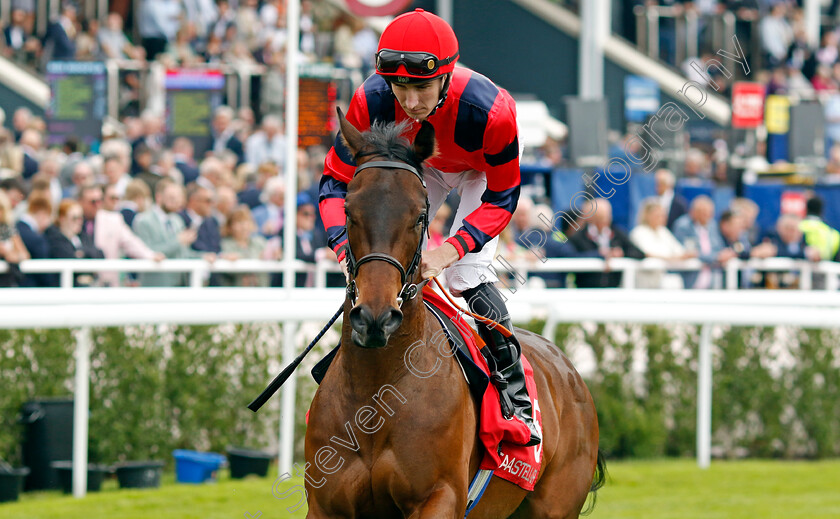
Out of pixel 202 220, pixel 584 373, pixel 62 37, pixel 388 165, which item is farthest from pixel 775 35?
pixel 388 165

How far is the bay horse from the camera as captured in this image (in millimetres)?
2967

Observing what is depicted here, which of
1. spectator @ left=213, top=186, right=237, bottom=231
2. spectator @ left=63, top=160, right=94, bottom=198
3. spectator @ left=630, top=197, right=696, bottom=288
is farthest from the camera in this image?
spectator @ left=630, top=197, right=696, bottom=288

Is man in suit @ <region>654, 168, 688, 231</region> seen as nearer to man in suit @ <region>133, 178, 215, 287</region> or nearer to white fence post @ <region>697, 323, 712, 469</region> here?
white fence post @ <region>697, 323, 712, 469</region>

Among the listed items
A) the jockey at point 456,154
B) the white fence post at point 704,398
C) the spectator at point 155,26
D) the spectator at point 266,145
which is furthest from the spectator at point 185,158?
the jockey at point 456,154

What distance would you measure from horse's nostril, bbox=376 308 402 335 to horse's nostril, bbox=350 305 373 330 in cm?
2

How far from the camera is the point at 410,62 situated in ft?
10.4

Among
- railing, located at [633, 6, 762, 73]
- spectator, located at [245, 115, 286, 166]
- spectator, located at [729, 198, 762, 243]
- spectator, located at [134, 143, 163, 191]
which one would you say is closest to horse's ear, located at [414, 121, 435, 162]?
spectator, located at [134, 143, 163, 191]

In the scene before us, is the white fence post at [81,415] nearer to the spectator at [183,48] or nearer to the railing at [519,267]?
the railing at [519,267]

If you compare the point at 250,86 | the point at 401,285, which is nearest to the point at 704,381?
the point at 401,285

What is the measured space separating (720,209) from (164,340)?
7.45 meters

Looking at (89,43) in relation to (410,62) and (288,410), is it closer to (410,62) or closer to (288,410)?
(288,410)

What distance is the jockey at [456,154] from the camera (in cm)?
321

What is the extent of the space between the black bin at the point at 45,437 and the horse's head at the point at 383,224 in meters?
3.33

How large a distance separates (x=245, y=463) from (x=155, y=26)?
27.2 feet
